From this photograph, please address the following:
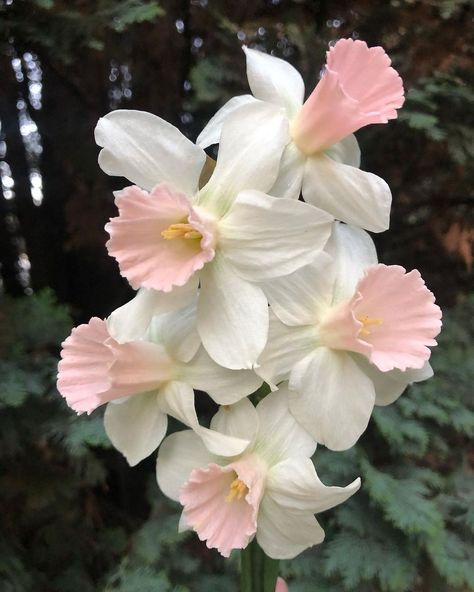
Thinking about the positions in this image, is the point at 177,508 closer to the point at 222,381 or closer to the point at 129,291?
the point at 129,291

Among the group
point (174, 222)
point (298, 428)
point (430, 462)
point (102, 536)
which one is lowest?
point (102, 536)

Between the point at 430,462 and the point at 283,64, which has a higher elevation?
the point at 283,64

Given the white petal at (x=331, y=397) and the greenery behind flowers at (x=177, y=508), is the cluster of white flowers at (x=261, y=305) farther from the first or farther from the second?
the greenery behind flowers at (x=177, y=508)

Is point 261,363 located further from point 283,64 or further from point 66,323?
point 66,323

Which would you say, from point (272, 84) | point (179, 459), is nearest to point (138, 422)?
point (179, 459)

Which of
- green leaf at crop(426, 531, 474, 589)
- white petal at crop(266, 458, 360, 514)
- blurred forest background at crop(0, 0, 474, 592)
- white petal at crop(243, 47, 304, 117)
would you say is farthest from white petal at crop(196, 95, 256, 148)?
green leaf at crop(426, 531, 474, 589)

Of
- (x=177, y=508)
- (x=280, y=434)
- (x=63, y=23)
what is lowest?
(x=177, y=508)

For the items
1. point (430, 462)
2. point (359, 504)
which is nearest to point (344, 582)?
point (359, 504)

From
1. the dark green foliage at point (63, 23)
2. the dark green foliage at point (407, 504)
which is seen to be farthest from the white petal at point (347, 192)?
the dark green foliage at point (63, 23)
